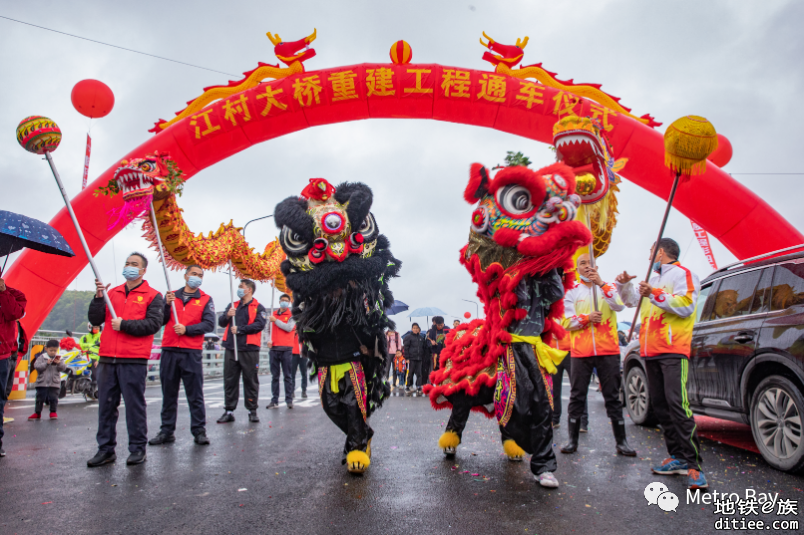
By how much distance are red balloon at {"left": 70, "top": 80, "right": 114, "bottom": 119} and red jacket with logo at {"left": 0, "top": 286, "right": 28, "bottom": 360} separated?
210 inches

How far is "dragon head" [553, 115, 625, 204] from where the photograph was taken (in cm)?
410

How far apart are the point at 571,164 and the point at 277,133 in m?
6.85

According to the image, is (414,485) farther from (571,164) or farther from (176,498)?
(571,164)

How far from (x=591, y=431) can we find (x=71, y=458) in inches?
208

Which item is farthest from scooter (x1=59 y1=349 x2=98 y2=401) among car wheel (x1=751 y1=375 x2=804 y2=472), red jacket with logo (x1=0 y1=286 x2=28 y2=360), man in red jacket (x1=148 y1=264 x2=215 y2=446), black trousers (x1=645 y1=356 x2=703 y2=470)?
car wheel (x1=751 y1=375 x2=804 y2=472)

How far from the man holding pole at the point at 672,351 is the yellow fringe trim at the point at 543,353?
2.57 ft

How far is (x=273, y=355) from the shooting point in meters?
8.43

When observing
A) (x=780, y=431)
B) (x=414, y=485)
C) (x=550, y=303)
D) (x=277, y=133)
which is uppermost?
(x=277, y=133)

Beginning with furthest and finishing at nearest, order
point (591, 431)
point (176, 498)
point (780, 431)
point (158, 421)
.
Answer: point (158, 421)
point (591, 431)
point (780, 431)
point (176, 498)

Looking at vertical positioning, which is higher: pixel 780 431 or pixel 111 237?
pixel 111 237

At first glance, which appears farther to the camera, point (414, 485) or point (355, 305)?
point (355, 305)

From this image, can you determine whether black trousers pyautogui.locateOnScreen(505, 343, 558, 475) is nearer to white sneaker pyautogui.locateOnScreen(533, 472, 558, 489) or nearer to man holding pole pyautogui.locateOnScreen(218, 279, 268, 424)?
white sneaker pyautogui.locateOnScreen(533, 472, 558, 489)

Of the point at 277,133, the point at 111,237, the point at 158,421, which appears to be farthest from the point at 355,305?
the point at 111,237

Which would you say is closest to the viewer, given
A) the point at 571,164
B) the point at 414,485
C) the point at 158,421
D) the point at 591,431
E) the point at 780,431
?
the point at 414,485
